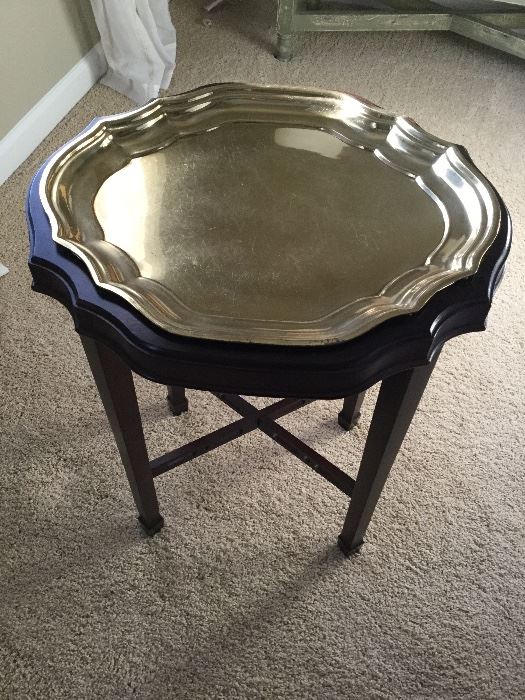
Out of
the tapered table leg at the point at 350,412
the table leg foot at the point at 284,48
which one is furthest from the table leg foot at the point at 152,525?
the table leg foot at the point at 284,48

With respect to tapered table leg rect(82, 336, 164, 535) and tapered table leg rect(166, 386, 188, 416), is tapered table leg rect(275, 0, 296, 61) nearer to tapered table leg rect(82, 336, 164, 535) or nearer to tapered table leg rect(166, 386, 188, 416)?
tapered table leg rect(166, 386, 188, 416)

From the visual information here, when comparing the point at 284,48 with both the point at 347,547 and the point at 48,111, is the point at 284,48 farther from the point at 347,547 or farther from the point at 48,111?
the point at 347,547

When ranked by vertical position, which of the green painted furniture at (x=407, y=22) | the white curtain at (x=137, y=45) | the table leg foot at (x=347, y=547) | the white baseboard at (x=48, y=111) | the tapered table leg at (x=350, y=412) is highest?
the green painted furniture at (x=407, y=22)

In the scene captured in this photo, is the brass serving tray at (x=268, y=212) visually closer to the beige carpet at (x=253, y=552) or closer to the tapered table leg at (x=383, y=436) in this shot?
the tapered table leg at (x=383, y=436)

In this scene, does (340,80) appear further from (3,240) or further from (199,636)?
(199,636)

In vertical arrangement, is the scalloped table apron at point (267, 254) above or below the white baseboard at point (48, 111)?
above

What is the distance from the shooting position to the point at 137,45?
2.05 metres

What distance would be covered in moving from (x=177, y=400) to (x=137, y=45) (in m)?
1.38

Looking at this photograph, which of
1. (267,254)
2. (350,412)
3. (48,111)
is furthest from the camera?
(48,111)

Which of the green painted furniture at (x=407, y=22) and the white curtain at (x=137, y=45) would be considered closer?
the white curtain at (x=137, y=45)

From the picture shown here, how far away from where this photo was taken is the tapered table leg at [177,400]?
124 centimetres

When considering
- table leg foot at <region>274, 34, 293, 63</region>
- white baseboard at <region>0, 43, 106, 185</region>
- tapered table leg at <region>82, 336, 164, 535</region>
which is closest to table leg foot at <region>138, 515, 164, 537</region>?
tapered table leg at <region>82, 336, 164, 535</region>

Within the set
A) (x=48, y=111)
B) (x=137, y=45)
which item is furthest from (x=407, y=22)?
(x=48, y=111)

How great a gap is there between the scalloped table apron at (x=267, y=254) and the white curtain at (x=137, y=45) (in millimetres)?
1215
